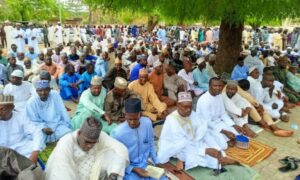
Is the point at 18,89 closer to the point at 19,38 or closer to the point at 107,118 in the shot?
the point at 107,118

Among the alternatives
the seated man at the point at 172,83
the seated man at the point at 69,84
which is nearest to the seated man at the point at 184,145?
the seated man at the point at 172,83

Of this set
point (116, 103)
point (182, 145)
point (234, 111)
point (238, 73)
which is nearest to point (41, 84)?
point (116, 103)

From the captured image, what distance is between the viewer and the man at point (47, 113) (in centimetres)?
459

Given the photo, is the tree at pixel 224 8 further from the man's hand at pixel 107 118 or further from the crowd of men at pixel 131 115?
the man's hand at pixel 107 118

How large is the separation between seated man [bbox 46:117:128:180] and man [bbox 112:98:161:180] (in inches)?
8.4

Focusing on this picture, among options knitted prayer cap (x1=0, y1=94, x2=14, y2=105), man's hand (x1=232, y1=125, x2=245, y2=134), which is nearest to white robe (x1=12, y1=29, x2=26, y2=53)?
knitted prayer cap (x1=0, y1=94, x2=14, y2=105)

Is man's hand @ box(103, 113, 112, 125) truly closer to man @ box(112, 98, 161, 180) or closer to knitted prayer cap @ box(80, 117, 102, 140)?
man @ box(112, 98, 161, 180)

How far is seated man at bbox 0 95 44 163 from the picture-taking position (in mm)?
3734

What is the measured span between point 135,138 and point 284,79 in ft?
19.1

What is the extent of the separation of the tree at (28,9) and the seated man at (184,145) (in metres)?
29.1

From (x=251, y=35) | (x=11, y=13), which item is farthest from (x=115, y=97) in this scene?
(x=11, y=13)

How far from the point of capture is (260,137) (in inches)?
213

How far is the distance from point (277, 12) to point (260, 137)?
224cm

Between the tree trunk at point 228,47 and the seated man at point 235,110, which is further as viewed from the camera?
the tree trunk at point 228,47
